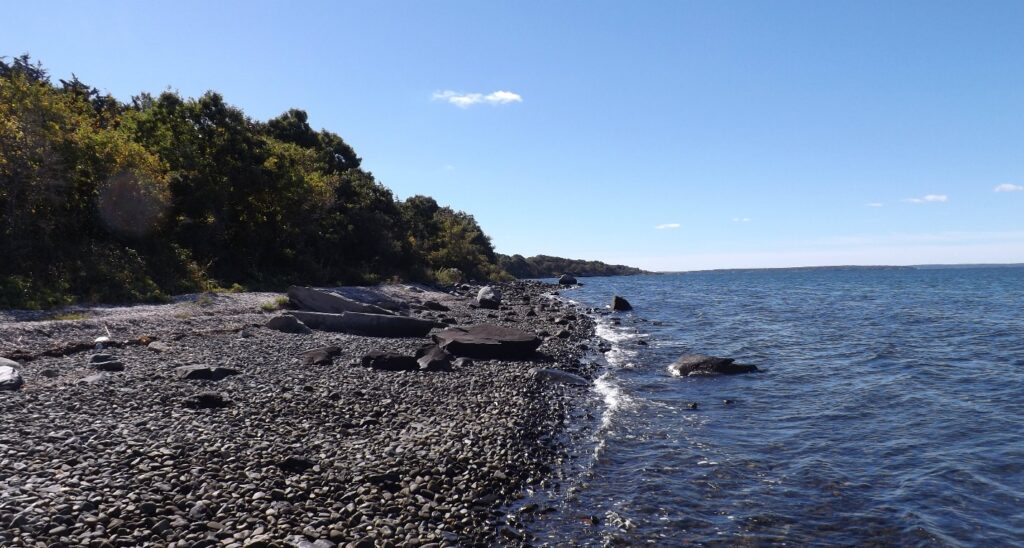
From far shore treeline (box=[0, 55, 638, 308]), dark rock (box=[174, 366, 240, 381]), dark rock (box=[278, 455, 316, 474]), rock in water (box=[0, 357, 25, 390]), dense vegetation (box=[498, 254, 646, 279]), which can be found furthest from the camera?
dense vegetation (box=[498, 254, 646, 279])

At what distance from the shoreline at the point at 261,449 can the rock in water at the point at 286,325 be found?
4738 millimetres

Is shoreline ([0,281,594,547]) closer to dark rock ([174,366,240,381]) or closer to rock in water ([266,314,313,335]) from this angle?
dark rock ([174,366,240,381])

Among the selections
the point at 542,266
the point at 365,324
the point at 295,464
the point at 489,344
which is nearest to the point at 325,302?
the point at 365,324

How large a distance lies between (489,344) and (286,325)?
26.9 ft

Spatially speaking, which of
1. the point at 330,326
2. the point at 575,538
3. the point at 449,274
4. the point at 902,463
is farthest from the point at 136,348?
the point at 449,274

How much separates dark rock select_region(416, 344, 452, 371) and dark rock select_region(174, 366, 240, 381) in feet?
17.8

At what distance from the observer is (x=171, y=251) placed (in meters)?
32.6

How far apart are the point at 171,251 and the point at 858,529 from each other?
35090 millimetres

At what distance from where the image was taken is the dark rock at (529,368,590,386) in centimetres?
1712

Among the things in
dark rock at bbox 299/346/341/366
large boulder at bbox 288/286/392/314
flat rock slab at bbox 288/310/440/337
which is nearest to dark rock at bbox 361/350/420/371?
dark rock at bbox 299/346/341/366

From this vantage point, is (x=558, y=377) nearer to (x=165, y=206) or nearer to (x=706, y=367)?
(x=706, y=367)

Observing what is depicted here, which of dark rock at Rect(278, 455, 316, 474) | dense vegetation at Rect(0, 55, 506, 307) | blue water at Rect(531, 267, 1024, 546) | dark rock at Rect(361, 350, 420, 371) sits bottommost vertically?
blue water at Rect(531, 267, 1024, 546)

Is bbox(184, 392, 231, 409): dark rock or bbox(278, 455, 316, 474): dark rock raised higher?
bbox(184, 392, 231, 409): dark rock

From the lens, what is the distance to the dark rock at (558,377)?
1712 cm
